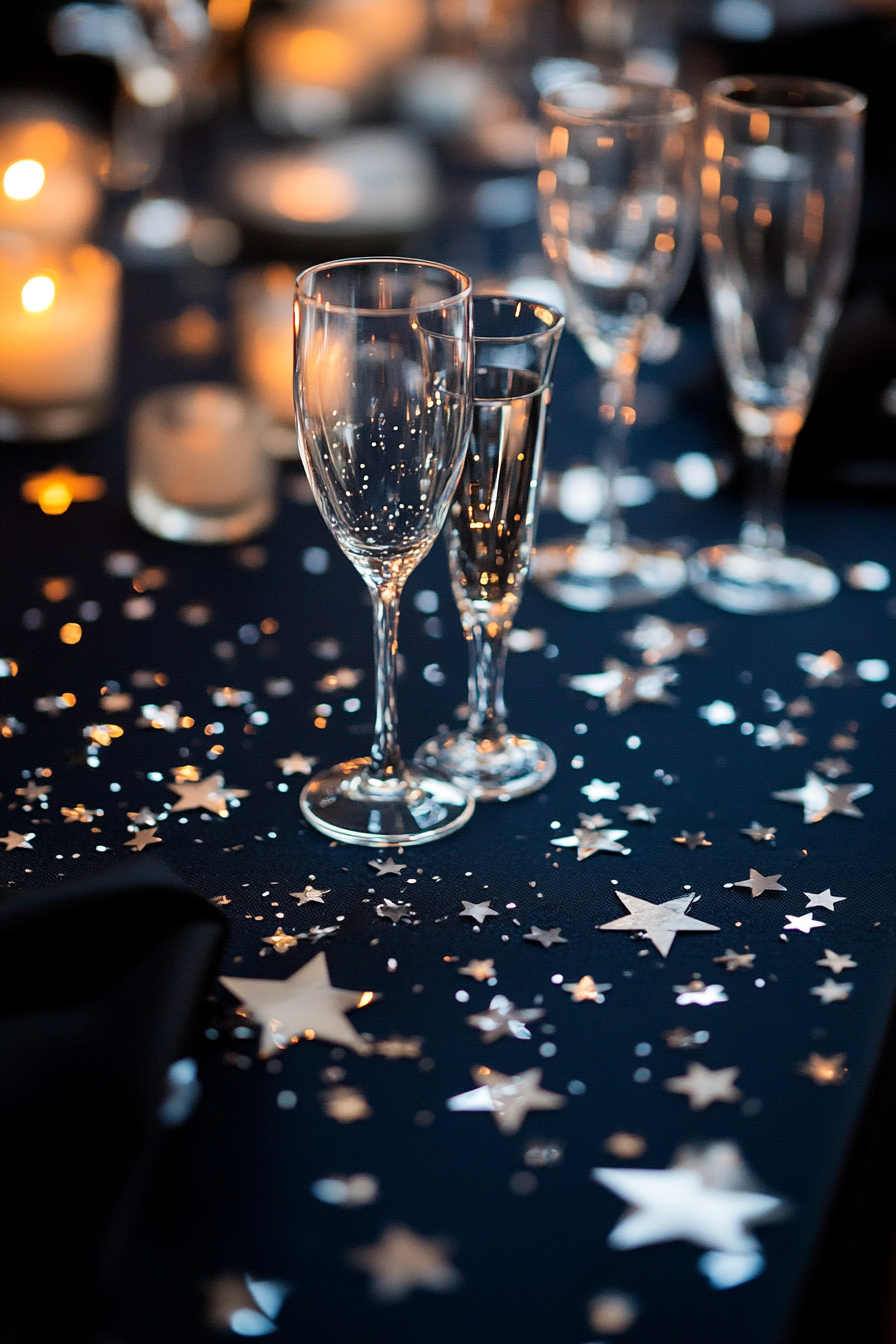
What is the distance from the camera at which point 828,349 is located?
1.11 m

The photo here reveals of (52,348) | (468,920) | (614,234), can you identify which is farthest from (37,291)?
(468,920)

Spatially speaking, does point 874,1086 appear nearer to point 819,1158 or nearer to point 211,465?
point 819,1158

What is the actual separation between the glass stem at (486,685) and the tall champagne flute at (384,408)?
0.08 m

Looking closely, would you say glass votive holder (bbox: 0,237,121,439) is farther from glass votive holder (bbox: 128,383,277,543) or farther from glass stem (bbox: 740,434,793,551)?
glass stem (bbox: 740,434,793,551)

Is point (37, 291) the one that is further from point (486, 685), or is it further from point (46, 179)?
point (486, 685)

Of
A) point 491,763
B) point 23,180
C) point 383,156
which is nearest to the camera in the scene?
point 491,763

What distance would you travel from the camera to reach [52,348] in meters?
1.16

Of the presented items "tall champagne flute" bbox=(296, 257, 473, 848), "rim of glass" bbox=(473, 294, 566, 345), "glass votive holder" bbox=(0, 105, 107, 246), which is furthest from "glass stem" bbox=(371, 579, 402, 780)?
"glass votive holder" bbox=(0, 105, 107, 246)

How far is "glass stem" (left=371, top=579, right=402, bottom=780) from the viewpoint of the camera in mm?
710

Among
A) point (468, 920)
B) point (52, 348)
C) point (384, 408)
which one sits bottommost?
point (468, 920)

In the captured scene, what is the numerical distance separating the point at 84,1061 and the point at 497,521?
A: 34cm

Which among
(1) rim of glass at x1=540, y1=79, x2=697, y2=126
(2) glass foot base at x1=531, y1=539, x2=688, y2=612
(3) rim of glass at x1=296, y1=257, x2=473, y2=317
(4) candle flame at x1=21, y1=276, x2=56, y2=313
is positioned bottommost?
(2) glass foot base at x1=531, y1=539, x2=688, y2=612

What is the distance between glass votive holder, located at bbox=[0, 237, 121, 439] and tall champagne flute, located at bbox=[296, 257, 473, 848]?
559 millimetres

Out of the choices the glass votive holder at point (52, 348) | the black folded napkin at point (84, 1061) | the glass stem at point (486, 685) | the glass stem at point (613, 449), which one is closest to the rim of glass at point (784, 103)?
the glass stem at point (613, 449)
